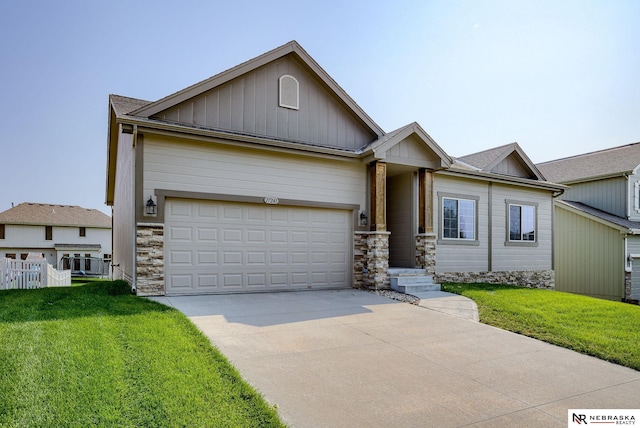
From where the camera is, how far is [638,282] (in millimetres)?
16703

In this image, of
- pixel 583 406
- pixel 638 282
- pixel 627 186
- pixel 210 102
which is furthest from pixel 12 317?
pixel 627 186

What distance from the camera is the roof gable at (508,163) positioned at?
47.5 ft

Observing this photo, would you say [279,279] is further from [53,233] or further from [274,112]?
[53,233]

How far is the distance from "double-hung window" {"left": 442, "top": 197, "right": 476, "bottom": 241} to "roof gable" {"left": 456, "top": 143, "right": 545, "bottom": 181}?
1585mm

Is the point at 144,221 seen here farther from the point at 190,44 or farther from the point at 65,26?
the point at 65,26

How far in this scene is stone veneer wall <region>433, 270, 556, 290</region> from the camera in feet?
43.3

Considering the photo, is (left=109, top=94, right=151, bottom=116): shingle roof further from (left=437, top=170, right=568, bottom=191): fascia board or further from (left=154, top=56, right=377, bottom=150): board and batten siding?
(left=437, top=170, right=568, bottom=191): fascia board

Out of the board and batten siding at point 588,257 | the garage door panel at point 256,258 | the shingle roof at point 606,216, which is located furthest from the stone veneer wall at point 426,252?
the board and batten siding at point 588,257

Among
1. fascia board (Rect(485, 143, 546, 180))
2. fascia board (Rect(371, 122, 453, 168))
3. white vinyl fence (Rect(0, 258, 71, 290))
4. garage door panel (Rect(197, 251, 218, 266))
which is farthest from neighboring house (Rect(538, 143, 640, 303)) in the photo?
white vinyl fence (Rect(0, 258, 71, 290))

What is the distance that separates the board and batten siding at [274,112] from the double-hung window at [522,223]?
6.92 meters

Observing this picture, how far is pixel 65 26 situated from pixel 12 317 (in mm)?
9257

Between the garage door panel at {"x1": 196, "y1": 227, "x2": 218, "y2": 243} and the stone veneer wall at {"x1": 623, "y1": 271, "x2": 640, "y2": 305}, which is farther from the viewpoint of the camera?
the stone veneer wall at {"x1": 623, "y1": 271, "x2": 640, "y2": 305}

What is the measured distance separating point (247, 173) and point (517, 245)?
1096 centimetres

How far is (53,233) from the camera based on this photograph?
34.4m
